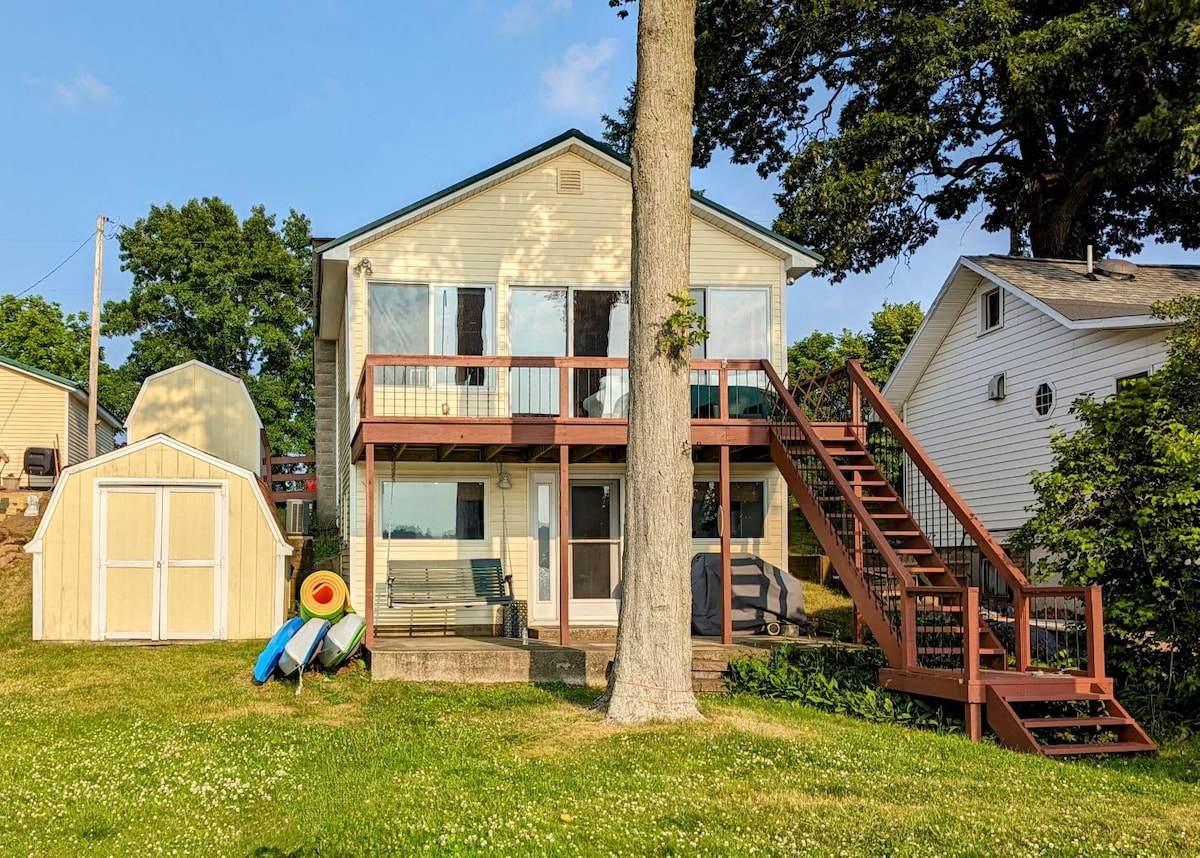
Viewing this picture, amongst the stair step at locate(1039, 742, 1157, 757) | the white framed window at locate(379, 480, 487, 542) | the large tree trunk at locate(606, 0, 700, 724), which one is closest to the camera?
the stair step at locate(1039, 742, 1157, 757)

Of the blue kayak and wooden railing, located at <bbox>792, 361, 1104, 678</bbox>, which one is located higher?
wooden railing, located at <bbox>792, 361, 1104, 678</bbox>

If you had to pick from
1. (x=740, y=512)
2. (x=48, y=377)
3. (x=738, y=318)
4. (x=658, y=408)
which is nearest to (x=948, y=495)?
(x=658, y=408)

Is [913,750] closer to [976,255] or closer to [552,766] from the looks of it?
[552,766]

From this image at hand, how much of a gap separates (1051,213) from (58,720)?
2209 centimetres

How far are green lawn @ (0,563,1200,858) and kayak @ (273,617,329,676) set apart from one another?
2.30 ft

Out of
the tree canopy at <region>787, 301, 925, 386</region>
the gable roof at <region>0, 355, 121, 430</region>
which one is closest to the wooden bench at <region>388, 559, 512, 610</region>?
the tree canopy at <region>787, 301, 925, 386</region>

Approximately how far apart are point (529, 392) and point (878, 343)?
19.7 m

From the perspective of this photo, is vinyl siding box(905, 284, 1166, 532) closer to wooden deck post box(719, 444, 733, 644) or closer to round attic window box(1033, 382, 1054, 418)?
round attic window box(1033, 382, 1054, 418)

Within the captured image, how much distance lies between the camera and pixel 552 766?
25.5ft

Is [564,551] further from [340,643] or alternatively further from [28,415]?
[28,415]

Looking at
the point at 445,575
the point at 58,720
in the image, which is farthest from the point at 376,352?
the point at 58,720

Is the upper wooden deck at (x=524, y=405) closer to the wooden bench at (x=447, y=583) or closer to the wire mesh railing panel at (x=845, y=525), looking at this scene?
the wire mesh railing panel at (x=845, y=525)

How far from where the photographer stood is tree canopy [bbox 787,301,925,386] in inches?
1210

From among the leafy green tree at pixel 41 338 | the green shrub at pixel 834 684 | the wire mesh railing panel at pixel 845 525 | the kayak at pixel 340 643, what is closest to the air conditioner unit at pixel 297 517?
the kayak at pixel 340 643
